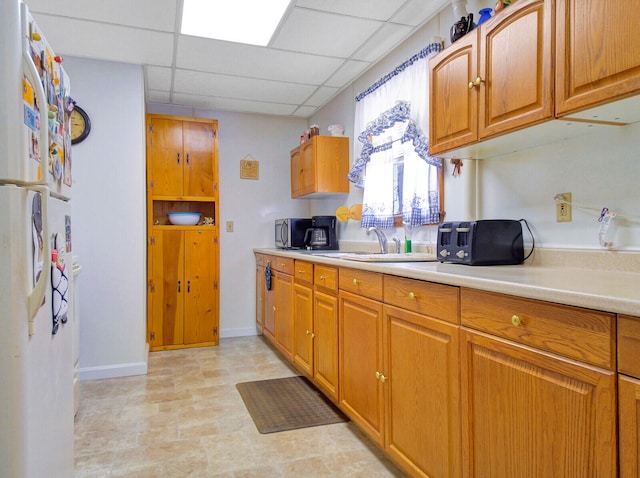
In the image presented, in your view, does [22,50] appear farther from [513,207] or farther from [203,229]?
[203,229]

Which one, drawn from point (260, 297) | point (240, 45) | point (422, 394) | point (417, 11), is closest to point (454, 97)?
point (417, 11)

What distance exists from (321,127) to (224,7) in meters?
1.94

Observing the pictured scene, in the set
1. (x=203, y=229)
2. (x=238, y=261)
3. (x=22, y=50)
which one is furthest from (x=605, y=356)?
(x=238, y=261)

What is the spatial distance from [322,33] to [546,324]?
2258mm

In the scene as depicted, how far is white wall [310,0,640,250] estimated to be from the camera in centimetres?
151

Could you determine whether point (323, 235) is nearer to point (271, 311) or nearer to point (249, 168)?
point (271, 311)

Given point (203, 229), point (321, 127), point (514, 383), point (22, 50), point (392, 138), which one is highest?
point (321, 127)

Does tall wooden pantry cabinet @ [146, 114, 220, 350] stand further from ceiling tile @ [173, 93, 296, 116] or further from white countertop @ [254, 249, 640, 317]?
white countertop @ [254, 249, 640, 317]

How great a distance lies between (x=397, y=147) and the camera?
2881 millimetres

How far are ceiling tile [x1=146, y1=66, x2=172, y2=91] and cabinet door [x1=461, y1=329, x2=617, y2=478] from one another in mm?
2998

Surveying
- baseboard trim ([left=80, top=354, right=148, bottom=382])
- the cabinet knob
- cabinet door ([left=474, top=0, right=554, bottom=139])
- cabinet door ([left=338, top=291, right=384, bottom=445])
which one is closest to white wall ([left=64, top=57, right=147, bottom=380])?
baseboard trim ([left=80, top=354, right=148, bottom=382])

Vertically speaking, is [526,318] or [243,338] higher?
[526,318]


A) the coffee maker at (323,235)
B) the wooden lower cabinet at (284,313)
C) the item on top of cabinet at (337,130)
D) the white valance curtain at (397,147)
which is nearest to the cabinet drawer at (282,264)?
the wooden lower cabinet at (284,313)

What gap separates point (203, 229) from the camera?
3.91m
